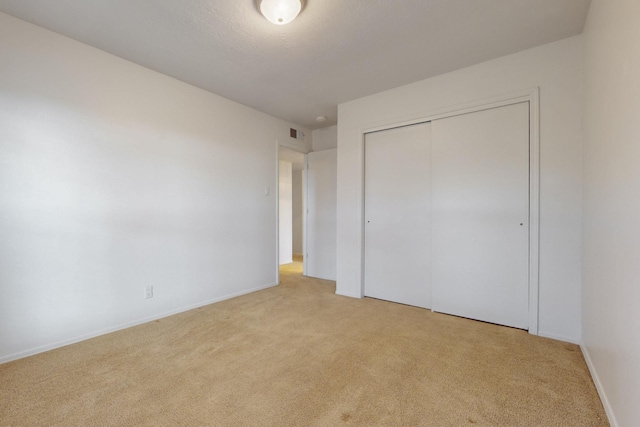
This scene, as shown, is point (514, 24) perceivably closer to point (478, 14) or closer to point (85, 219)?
point (478, 14)

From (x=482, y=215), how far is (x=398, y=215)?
86 cm

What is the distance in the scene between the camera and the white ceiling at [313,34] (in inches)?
74.2

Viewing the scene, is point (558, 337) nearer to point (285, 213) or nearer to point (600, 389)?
point (600, 389)

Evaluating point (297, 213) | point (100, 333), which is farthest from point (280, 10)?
point (297, 213)

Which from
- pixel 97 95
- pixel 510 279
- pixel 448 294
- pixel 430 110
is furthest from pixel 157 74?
pixel 510 279

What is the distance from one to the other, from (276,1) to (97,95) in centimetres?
179

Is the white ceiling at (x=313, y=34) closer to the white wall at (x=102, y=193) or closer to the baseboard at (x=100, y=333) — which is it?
the white wall at (x=102, y=193)

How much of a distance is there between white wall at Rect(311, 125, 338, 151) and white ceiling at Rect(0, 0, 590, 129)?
59.0 inches

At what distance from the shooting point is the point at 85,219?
2.28 m

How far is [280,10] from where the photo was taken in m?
1.80

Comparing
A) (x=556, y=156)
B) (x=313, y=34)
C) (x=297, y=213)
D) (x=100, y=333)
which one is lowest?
(x=100, y=333)

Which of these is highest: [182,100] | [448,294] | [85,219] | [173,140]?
[182,100]

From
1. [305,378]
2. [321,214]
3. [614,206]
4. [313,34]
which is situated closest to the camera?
[614,206]

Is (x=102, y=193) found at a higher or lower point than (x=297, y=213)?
higher
